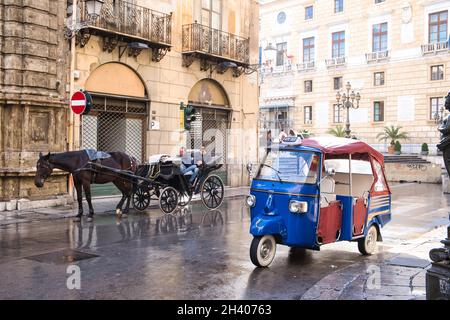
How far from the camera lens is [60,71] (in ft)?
50.0

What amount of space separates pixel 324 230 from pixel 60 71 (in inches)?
423

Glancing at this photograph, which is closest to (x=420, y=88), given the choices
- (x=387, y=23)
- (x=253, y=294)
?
(x=387, y=23)

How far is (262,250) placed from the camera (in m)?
7.68

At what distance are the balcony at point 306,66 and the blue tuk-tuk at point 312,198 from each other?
1675 inches

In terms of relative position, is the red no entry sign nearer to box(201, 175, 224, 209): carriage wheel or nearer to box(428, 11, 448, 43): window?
box(201, 175, 224, 209): carriage wheel

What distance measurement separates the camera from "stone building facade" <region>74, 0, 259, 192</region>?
662 inches

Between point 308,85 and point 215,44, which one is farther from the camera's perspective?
point 308,85

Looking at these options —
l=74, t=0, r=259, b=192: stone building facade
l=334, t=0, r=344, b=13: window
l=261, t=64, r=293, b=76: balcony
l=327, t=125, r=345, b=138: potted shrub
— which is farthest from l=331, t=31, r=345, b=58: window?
l=74, t=0, r=259, b=192: stone building facade

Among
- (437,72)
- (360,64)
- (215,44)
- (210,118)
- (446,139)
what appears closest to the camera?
(446,139)

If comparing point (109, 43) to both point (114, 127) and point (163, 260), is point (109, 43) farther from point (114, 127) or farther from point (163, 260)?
point (163, 260)

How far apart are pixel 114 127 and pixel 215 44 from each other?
250 inches

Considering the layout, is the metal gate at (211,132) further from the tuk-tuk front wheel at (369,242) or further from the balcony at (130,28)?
the tuk-tuk front wheel at (369,242)

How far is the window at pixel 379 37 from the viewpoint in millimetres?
45156

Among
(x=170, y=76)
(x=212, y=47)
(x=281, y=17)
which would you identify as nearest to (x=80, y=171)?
(x=170, y=76)
